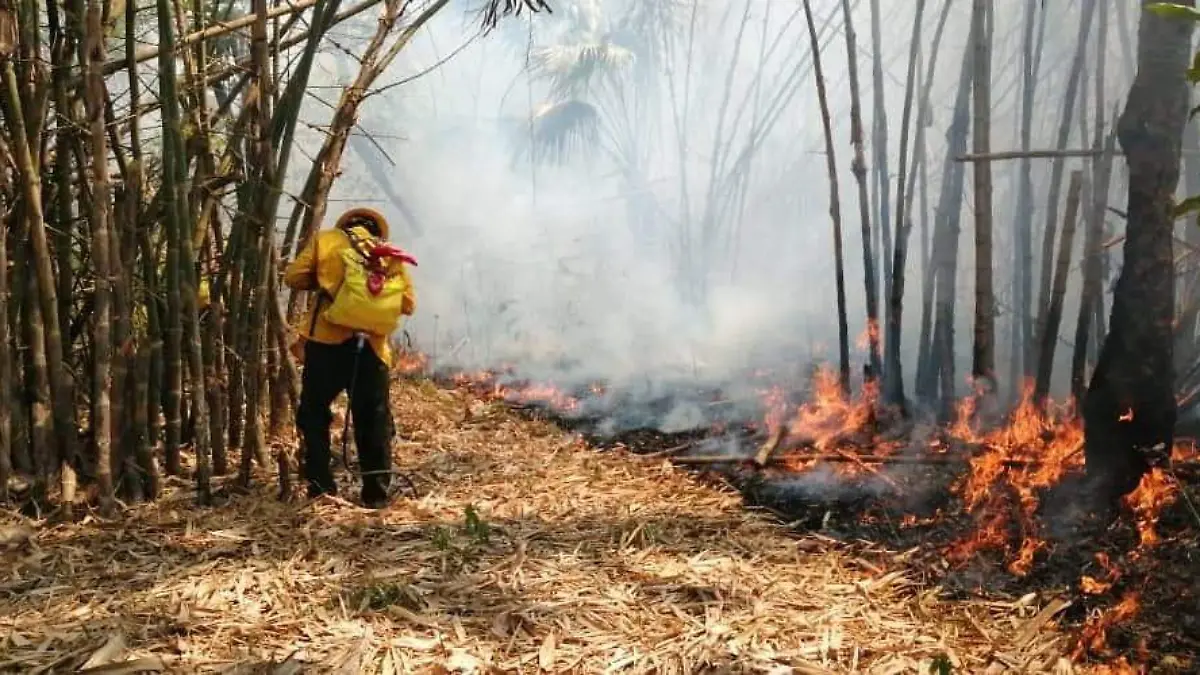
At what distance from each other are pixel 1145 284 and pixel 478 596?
2.91 meters

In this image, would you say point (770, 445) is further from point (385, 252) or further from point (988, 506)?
point (385, 252)

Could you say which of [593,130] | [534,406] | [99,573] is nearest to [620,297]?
[593,130]

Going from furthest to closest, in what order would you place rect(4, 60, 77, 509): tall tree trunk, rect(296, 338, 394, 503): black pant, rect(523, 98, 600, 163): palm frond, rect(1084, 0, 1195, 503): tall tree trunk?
1. rect(523, 98, 600, 163): palm frond
2. rect(296, 338, 394, 503): black pant
3. rect(1084, 0, 1195, 503): tall tree trunk
4. rect(4, 60, 77, 509): tall tree trunk

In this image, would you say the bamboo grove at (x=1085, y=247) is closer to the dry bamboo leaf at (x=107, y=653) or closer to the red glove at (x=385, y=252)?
the red glove at (x=385, y=252)

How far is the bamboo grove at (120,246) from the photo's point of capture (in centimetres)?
324

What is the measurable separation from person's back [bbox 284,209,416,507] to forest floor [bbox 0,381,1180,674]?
23 centimetres

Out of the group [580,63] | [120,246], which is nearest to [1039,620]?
[120,246]

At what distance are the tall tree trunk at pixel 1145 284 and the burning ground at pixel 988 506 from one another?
0.16 meters

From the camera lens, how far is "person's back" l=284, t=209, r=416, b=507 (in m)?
3.81

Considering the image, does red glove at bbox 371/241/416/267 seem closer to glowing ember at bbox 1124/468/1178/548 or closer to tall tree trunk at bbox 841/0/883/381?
tall tree trunk at bbox 841/0/883/381

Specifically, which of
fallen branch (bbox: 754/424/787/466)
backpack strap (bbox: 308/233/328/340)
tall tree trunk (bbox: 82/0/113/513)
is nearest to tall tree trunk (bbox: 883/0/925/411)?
fallen branch (bbox: 754/424/787/466)

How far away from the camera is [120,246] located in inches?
138

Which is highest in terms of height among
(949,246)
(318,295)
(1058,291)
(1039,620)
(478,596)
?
(318,295)

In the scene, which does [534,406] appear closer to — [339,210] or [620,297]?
[620,297]
